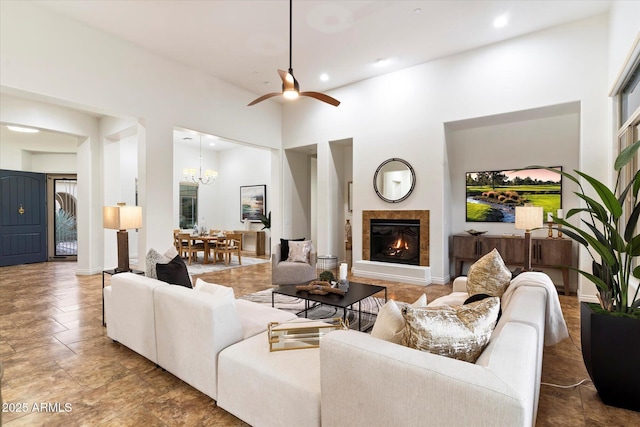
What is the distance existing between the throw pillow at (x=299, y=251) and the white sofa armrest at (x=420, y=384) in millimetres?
3731

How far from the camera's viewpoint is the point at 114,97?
15.1 feet

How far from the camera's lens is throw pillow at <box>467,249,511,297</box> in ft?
8.45

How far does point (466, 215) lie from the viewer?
231 inches

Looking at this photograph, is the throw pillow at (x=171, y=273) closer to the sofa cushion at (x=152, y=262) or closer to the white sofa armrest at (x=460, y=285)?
the sofa cushion at (x=152, y=262)

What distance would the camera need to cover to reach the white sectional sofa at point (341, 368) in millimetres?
1095

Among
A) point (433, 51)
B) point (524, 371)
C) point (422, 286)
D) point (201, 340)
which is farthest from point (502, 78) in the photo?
point (201, 340)

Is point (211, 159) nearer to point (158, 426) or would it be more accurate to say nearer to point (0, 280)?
point (0, 280)

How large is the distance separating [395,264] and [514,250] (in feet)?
6.34

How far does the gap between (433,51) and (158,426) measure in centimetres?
580

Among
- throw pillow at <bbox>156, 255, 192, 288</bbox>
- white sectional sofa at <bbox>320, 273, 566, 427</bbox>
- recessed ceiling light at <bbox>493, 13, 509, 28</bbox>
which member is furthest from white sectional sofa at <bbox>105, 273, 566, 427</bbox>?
recessed ceiling light at <bbox>493, 13, 509, 28</bbox>

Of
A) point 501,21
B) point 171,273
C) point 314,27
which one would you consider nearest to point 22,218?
point 171,273

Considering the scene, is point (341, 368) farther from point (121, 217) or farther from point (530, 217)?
point (530, 217)

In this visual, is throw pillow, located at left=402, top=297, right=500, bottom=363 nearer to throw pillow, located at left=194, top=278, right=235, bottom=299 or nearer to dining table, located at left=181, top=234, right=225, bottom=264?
throw pillow, located at left=194, top=278, right=235, bottom=299

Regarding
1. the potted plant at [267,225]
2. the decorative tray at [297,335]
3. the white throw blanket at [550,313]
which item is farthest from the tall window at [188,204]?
the white throw blanket at [550,313]
